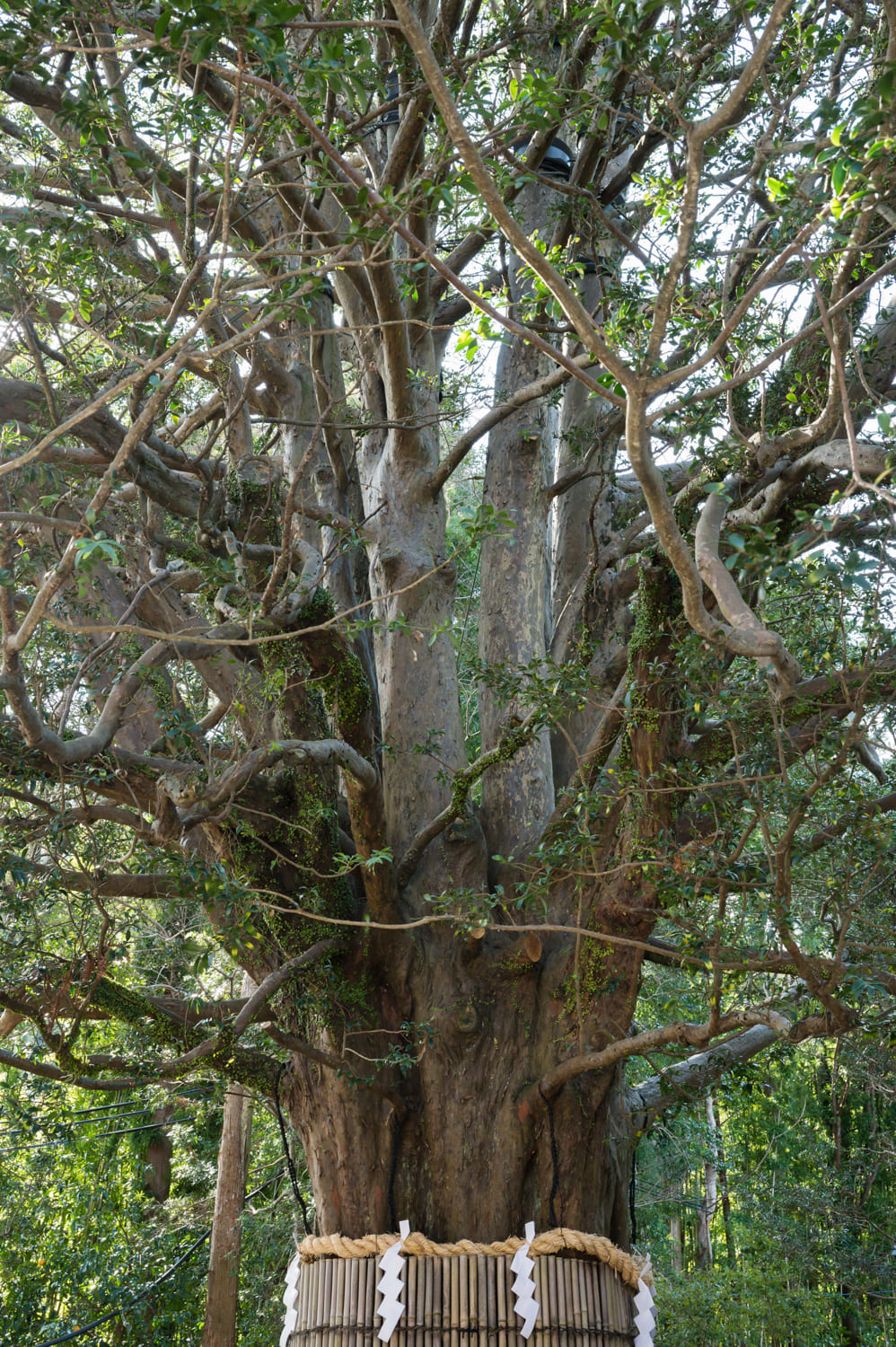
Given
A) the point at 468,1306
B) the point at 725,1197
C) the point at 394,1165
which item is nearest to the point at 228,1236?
the point at 394,1165

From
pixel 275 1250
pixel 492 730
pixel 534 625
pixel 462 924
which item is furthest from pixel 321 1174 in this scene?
pixel 275 1250

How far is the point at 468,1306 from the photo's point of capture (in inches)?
149

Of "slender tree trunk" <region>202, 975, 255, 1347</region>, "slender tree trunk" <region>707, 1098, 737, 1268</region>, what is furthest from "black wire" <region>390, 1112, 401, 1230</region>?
"slender tree trunk" <region>707, 1098, 737, 1268</region>

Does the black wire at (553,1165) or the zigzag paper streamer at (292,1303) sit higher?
the black wire at (553,1165)

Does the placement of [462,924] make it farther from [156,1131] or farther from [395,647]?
[156,1131]

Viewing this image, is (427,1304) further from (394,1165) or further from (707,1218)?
(707,1218)

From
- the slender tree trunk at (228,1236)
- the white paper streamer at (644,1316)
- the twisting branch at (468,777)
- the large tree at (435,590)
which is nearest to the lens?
the large tree at (435,590)

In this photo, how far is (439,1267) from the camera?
3.90m

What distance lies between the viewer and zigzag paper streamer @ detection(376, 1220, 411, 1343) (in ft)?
12.2

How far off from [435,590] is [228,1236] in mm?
5818

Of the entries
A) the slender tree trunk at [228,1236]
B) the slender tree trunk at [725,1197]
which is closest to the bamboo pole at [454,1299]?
the slender tree trunk at [228,1236]

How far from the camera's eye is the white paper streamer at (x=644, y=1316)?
396 centimetres

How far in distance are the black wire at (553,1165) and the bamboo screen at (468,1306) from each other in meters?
0.16

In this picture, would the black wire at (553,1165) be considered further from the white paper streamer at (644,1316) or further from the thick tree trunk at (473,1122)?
the white paper streamer at (644,1316)
